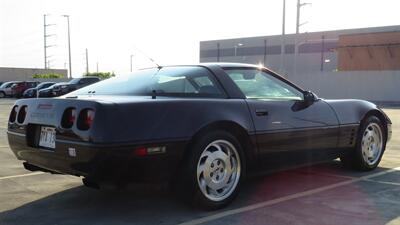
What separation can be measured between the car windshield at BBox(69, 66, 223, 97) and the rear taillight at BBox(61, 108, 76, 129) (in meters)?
0.72

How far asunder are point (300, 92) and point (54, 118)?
2751 mm

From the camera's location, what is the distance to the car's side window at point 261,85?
5.23 metres

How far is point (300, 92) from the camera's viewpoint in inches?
226

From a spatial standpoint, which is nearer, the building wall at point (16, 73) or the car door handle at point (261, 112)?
the car door handle at point (261, 112)

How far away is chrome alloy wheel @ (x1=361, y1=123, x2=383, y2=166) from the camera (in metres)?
6.46

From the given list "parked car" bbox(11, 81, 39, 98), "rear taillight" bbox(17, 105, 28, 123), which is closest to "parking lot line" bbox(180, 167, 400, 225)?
"rear taillight" bbox(17, 105, 28, 123)

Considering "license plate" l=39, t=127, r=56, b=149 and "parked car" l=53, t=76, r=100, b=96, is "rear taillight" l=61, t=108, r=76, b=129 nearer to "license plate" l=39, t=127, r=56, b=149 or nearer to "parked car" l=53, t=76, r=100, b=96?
"license plate" l=39, t=127, r=56, b=149

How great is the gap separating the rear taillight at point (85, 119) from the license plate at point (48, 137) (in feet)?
1.16

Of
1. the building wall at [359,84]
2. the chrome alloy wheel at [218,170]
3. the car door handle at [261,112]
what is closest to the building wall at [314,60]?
the building wall at [359,84]

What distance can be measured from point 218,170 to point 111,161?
3.73 feet

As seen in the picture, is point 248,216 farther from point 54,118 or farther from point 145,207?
point 54,118

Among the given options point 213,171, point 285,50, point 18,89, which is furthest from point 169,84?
point 285,50

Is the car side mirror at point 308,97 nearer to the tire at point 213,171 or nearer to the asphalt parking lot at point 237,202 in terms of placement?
the asphalt parking lot at point 237,202

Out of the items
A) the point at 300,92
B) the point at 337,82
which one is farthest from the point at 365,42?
the point at 300,92
